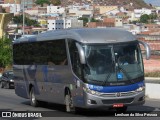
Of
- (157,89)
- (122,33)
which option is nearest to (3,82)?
(157,89)

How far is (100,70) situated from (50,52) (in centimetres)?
366

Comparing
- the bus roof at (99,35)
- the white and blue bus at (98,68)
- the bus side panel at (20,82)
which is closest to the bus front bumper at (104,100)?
the white and blue bus at (98,68)

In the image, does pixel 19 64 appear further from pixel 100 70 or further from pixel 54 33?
pixel 100 70

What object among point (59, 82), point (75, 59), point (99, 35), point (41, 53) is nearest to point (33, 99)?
point (41, 53)

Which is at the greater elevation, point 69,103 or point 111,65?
point 111,65

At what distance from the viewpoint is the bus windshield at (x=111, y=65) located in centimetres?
2111

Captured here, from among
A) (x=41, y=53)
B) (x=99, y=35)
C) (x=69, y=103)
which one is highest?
(x=99, y=35)

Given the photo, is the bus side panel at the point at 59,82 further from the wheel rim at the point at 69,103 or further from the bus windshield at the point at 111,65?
the bus windshield at the point at 111,65

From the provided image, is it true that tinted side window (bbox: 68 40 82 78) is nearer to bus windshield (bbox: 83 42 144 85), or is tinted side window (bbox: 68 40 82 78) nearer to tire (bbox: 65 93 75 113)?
bus windshield (bbox: 83 42 144 85)

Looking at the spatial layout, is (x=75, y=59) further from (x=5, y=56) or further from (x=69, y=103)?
(x=5, y=56)

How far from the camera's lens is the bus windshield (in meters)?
21.1

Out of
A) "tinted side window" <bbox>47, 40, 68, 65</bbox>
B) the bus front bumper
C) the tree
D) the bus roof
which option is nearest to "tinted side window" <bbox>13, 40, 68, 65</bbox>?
"tinted side window" <bbox>47, 40, 68, 65</bbox>

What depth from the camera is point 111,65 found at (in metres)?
21.2

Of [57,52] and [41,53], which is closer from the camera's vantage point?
[57,52]
